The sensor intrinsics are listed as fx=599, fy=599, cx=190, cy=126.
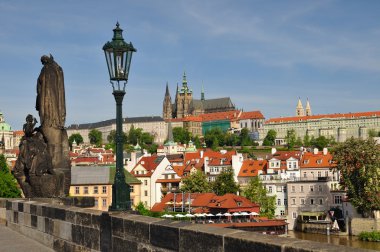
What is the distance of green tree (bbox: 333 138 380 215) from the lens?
5631cm

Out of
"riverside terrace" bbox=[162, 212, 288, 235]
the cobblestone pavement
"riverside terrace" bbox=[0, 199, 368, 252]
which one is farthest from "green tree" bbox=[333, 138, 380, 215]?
the cobblestone pavement

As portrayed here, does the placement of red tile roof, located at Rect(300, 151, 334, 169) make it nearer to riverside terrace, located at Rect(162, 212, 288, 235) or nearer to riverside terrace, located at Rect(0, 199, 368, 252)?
riverside terrace, located at Rect(162, 212, 288, 235)

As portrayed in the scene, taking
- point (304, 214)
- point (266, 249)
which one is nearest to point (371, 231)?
point (304, 214)

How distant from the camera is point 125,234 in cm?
803

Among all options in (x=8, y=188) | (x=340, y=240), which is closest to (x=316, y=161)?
(x=340, y=240)

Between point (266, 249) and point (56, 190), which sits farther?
point (56, 190)

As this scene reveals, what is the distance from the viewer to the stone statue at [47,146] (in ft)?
46.3

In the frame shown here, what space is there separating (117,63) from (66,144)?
5896 mm

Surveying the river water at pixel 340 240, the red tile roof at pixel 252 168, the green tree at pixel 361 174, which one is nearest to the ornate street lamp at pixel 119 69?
the river water at pixel 340 240

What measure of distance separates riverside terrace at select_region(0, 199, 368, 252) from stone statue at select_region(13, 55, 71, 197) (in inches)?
22.5

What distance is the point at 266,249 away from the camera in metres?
5.04

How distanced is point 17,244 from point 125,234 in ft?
14.1

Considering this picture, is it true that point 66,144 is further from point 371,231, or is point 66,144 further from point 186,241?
point 371,231

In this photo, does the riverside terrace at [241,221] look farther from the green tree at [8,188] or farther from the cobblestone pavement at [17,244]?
the cobblestone pavement at [17,244]
